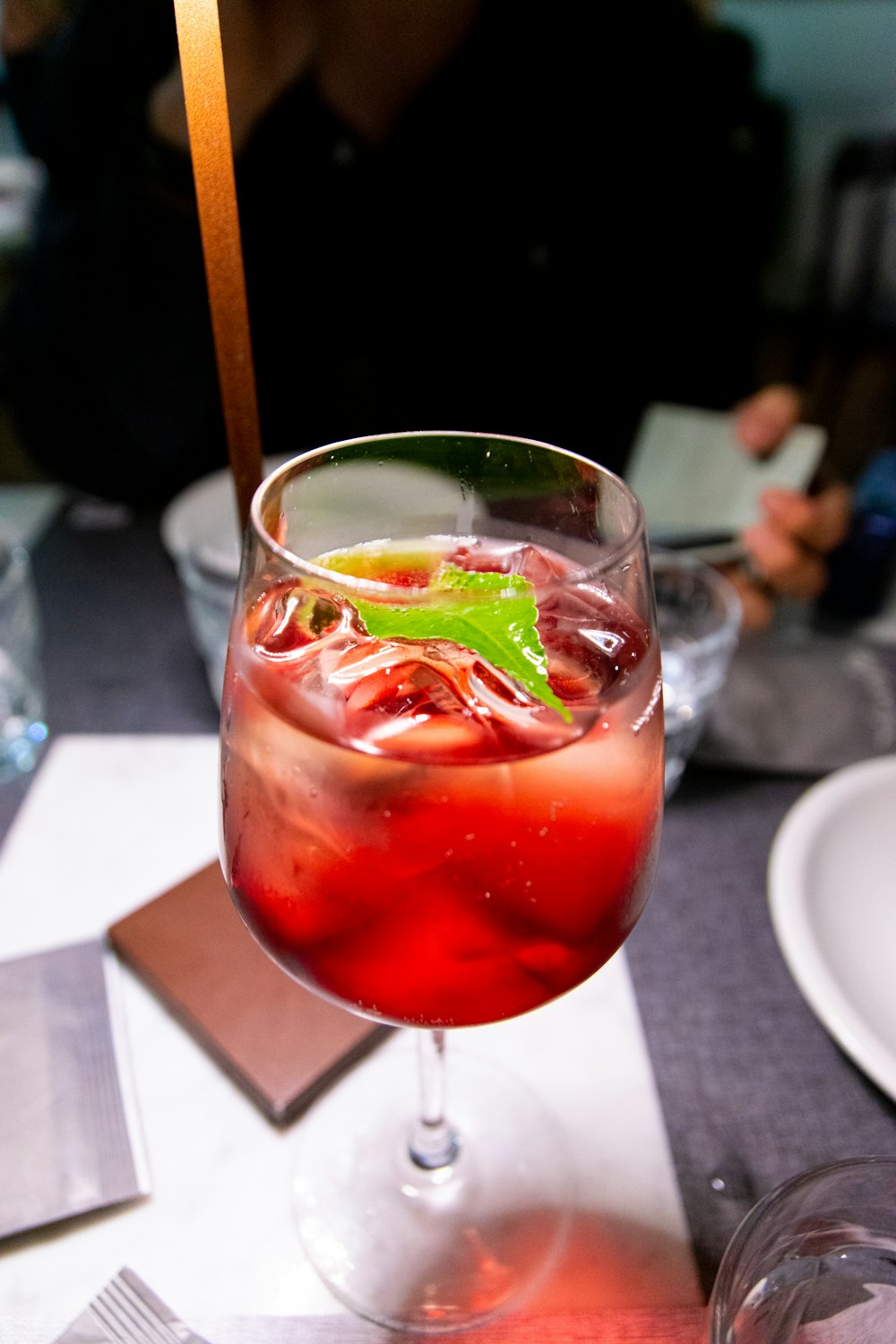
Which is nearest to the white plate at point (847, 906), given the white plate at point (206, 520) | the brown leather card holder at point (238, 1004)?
the brown leather card holder at point (238, 1004)

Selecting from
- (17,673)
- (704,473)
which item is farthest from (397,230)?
(17,673)

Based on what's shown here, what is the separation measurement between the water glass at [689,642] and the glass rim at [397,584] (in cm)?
31

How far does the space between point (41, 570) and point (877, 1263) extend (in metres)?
1.21

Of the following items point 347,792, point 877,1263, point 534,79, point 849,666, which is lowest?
point 849,666

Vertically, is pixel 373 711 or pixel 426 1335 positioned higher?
pixel 373 711

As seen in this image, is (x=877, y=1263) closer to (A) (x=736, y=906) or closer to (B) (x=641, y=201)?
(A) (x=736, y=906)

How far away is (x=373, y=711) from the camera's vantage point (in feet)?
1.38

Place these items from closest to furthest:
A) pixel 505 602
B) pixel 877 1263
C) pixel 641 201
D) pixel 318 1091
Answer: pixel 505 602 < pixel 877 1263 < pixel 318 1091 < pixel 641 201

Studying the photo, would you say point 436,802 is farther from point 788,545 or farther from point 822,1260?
point 788,545

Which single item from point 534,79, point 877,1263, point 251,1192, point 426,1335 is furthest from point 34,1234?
point 534,79

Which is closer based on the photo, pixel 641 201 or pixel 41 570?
pixel 41 570

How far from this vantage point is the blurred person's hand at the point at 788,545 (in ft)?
3.87

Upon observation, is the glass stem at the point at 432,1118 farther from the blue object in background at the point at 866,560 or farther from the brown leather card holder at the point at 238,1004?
the blue object in background at the point at 866,560

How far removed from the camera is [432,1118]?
62 cm
